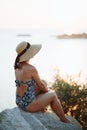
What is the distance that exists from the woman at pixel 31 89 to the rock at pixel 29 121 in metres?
0.12

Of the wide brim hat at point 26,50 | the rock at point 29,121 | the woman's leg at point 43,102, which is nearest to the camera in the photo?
the rock at point 29,121

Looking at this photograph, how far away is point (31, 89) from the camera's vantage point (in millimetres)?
6352

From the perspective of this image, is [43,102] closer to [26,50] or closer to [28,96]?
[28,96]

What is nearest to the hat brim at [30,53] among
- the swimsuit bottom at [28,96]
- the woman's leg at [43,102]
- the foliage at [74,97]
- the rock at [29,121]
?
the swimsuit bottom at [28,96]

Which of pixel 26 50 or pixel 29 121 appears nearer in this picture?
pixel 29 121

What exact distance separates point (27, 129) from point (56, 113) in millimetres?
881

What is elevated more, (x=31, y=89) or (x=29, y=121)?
(x=31, y=89)

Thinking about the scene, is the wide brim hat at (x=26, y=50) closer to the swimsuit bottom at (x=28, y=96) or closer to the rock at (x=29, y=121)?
the swimsuit bottom at (x=28, y=96)

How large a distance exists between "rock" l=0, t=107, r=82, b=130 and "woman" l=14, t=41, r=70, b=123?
12 centimetres

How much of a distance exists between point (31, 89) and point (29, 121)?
1.79 feet

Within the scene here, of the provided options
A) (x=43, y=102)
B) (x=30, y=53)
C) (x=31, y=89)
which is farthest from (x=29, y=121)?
(x=30, y=53)

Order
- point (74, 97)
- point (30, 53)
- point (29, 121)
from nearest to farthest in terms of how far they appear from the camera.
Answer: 1. point (29, 121)
2. point (30, 53)
3. point (74, 97)

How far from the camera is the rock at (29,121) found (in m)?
5.64

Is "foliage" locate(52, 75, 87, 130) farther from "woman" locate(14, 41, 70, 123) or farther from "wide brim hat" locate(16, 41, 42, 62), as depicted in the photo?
"wide brim hat" locate(16, 41, 42, 62)
